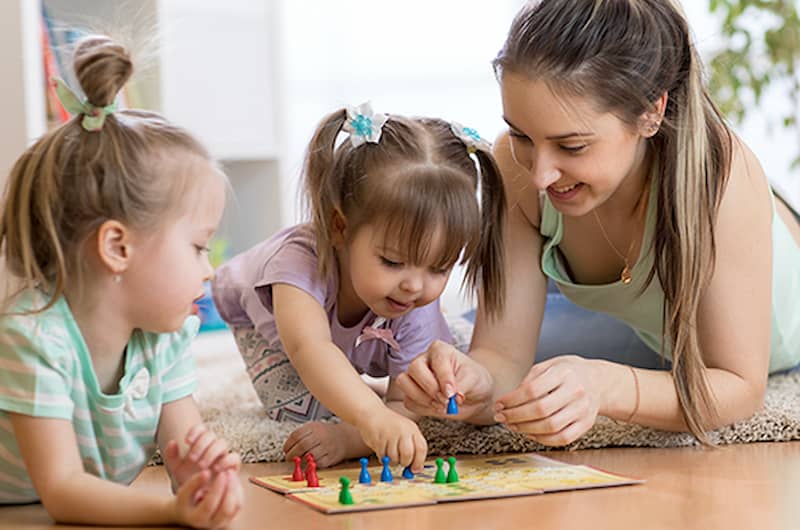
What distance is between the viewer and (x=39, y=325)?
1.09 m

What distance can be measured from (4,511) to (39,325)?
243 millimetres

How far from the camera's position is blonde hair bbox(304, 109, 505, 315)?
1429mm

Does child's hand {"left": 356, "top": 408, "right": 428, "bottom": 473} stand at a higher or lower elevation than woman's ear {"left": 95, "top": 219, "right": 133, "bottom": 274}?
lower

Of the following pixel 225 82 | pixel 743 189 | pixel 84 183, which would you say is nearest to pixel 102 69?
pixel 84 183

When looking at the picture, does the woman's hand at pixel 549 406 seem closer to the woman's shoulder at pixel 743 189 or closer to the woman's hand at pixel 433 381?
the woman's hand at pixel 433 381

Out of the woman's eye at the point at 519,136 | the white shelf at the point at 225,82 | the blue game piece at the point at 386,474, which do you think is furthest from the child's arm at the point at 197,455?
the white shelf at the point at 225,82

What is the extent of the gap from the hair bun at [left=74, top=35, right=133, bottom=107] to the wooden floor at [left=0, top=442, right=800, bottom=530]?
1.39ft

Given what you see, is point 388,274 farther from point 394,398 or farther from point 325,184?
point 394,398

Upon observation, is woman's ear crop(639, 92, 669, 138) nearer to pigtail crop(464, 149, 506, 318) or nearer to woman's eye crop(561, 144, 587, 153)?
woman's eye crop(561, 144, 587, 153)

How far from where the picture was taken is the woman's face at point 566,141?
1.36 meters

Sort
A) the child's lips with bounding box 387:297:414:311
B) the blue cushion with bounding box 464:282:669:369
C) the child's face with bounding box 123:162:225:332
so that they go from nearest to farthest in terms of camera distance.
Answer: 1. the child's face with bounding box 123:162:225:332
2. the child's lips with bounding box 387:297:414:311
3. the blue cushion with bounding box 464:282:669:369

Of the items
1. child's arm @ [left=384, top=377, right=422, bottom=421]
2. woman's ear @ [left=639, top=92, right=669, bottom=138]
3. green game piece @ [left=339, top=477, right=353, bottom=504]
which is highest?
woman's ear @ [left=639, top=92, right=669, bottom=138]

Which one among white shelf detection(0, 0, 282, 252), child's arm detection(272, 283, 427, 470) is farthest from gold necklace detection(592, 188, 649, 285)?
white shelf detection(0, 0, 282, 252)

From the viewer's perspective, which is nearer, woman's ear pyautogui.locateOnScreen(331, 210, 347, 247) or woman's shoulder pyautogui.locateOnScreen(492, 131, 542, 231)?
woman's ear pyautogui.locateOnScreen(331, 210, 347, 247)
